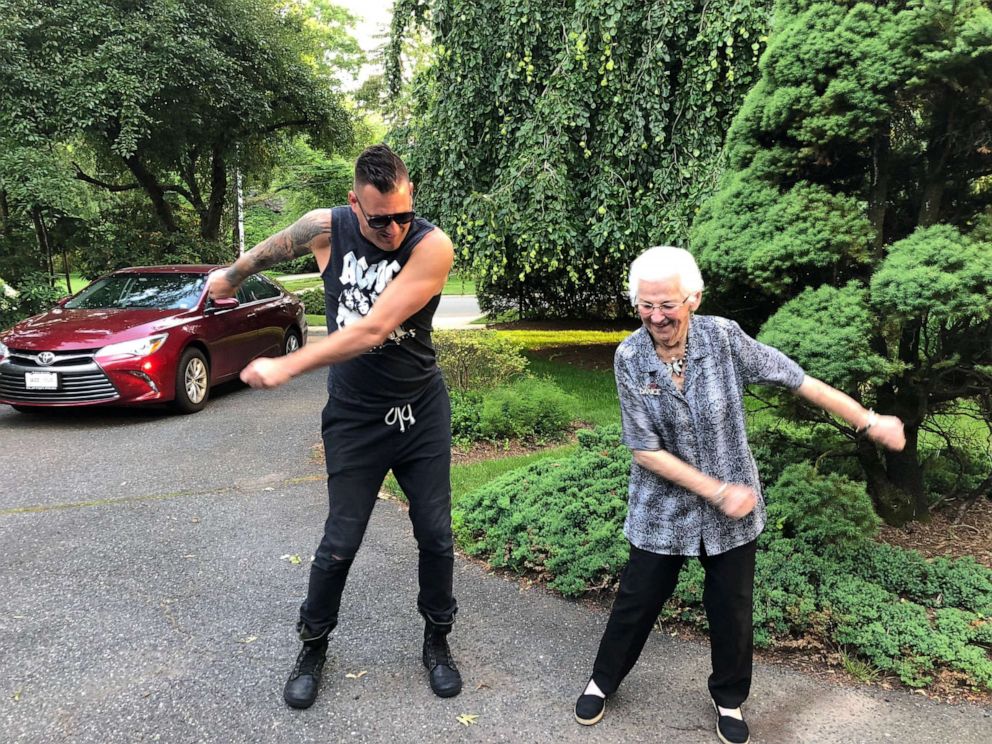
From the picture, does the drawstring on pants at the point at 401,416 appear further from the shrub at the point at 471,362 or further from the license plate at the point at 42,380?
the license plate at the point at 42,380

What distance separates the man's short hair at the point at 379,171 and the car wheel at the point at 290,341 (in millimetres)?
7437

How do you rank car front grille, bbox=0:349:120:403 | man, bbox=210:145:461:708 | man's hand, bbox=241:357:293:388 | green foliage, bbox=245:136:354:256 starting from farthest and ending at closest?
green foliage, bbox=245:136:354:256
car front grille, bbox=0:349:120:403
man, bbox=210:145:461:708
man's hand, bbox=241:357:293:388

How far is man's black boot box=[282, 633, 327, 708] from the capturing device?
2520 mm

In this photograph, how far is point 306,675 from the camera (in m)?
2.59

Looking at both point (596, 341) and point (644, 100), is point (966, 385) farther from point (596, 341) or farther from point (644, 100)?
point (596, 341)

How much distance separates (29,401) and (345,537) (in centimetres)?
575

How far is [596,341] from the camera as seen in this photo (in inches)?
469

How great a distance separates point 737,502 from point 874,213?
1977mm

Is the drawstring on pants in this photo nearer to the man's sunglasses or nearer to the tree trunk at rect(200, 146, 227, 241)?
the man's sunglasses

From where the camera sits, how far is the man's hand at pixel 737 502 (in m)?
2.08

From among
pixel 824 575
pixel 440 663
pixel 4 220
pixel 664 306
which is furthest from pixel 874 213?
pixel 4 220

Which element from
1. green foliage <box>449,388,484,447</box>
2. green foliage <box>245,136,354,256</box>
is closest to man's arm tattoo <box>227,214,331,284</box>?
green foliage <box>449,388,484,447</box>

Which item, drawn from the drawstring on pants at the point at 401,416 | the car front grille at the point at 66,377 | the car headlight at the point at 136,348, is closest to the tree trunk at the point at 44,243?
the car front grille at the point at 66,377

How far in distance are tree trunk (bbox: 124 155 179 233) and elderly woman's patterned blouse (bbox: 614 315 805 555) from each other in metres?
13.6
